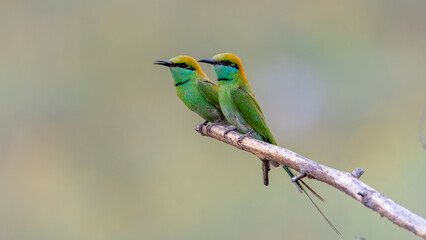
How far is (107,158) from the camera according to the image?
580 centimetres

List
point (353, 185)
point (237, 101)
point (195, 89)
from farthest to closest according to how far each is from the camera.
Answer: point (195, 89), point (237, 101), point (353, 185)

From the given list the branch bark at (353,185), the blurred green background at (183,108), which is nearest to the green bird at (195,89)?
the branch bark at (353,185)

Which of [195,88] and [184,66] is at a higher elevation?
[184,66]

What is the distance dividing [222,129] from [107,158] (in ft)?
10.2

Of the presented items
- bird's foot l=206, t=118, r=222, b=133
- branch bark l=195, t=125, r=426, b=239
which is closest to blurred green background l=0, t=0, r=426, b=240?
bird's foot l=206, t=118, r=222, b=133

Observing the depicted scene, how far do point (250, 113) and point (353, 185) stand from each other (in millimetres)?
1233

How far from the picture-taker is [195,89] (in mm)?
3193

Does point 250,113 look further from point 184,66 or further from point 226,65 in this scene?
point 184,66

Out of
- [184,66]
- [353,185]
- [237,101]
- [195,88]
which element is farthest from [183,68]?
[353,185]

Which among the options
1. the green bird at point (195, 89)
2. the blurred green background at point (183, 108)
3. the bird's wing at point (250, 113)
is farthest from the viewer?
the blurred green background at point (183, 108)

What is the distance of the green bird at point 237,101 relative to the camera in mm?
2914

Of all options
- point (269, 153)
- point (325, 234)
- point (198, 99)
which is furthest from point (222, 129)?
point (325, 234)

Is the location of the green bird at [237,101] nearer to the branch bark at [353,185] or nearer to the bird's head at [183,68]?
the bird's head at [183,68]

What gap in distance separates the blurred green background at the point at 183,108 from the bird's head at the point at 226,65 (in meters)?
2.57
